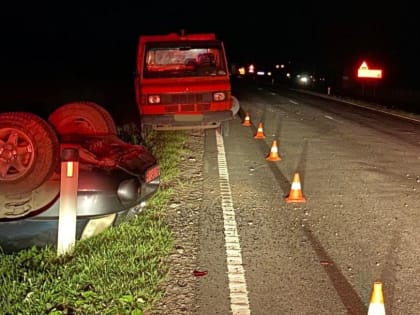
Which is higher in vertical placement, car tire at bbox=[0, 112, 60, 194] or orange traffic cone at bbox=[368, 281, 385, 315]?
car tire at bbox=[0, 112, 60, 194]

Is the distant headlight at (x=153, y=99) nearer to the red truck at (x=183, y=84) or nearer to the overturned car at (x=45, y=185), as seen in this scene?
the red truck at (x=183, y=84)

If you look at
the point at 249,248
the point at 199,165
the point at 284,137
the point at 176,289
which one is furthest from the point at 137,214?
the point at 284,137

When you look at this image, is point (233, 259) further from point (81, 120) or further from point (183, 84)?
point (183, 84)

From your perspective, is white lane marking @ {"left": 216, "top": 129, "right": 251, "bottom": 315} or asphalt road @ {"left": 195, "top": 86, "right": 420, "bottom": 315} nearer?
white lane marking @ {"left": 216, "top": 129, "right": 251, "bottom": 315}

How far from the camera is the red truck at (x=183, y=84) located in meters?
12.6

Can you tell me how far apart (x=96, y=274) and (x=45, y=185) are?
3.36 ft

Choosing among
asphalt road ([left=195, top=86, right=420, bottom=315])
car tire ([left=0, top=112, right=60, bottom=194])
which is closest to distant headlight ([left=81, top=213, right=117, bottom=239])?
→ car tire ([left=0, top=112, right=60, bottom=194])

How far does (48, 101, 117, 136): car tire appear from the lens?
265 inches

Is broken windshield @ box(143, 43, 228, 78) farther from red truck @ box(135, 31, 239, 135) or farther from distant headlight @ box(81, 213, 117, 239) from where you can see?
distant headlight @ box(81, 213, 117, 239)

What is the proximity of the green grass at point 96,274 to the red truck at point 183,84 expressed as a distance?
6362mm

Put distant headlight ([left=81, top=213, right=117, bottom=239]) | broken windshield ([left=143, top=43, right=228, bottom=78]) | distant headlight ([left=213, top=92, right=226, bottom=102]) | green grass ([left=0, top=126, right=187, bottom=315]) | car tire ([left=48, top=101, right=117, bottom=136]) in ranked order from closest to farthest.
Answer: green grass ([left=0, top=126, right=187, bottom=315]) → distant headlight ([left=81, top=213, right=117, bottom=239]) → car tire ([left=48, top=101, right=117, bottom=136]) → distant headlight ([left=213, top=92, right=226, bottom=102]) → broken windshield ([left=143, top=43, right=228, bottom=78])

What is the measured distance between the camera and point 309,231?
260 inches

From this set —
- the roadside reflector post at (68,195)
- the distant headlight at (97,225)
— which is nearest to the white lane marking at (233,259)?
the distant headlight at (97,225)

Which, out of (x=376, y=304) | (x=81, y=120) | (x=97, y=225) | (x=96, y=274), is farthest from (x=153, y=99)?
(x=376, y=304)
